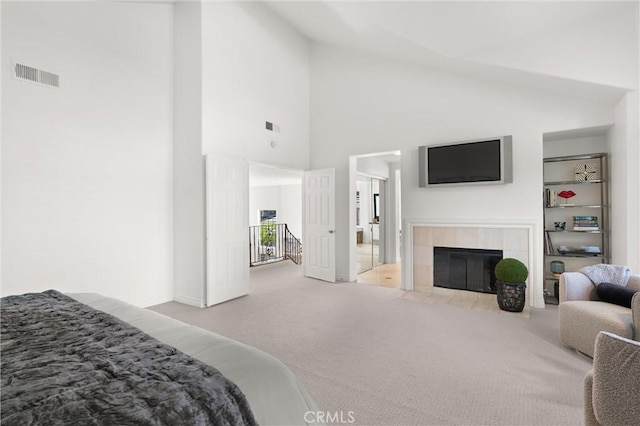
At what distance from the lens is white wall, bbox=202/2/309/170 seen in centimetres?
455

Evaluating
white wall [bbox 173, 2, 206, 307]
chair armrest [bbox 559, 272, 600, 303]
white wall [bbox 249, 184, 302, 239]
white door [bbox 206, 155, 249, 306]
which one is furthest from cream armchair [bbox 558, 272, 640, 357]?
white wall [bbox 249, 184, 302, 239]

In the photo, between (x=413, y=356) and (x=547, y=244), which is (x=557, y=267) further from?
(x=413, y=356)

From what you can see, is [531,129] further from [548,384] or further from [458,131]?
[548,384]

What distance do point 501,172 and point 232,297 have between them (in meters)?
4.29

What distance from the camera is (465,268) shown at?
4867mm

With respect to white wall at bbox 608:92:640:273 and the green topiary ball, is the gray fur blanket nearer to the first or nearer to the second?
the green topiary ball

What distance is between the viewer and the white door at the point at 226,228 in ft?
14.4

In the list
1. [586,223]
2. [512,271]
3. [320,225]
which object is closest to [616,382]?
[512,271]

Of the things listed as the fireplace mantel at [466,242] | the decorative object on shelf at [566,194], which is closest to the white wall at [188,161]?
the fireplace mantel at [466,242]

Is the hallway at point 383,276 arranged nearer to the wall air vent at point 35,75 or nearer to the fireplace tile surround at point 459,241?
the fireplace tile surround at point 459,241

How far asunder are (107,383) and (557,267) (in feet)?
17.5

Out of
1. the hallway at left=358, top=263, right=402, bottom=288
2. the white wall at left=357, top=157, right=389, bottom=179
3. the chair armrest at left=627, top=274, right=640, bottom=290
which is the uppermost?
the white wall at left=357, top=157, right=389, bottom=179

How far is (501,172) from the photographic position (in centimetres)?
439

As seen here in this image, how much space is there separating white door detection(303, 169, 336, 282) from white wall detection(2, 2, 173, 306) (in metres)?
2.56
